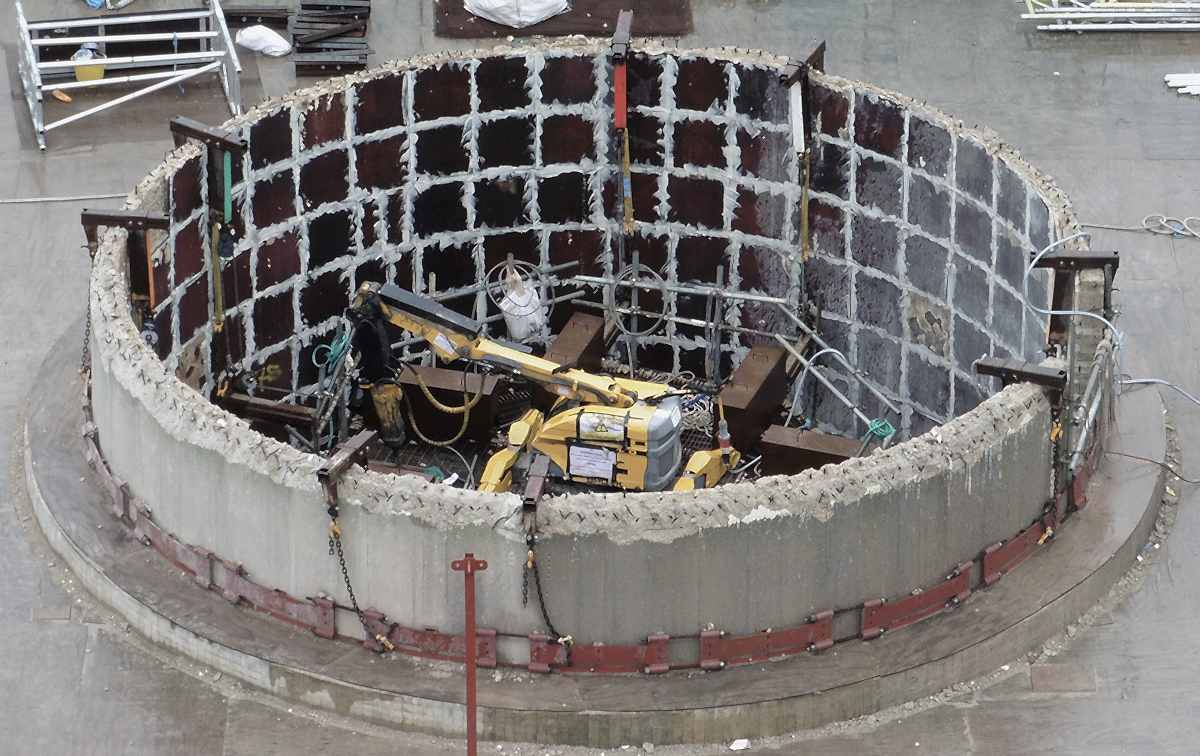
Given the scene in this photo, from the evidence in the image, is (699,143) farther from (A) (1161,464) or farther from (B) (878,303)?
(A) (1161,464)

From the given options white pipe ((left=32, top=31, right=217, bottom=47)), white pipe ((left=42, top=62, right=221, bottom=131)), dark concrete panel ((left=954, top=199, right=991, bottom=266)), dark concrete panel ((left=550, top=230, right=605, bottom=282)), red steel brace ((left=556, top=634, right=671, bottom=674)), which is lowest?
red steel brace ((left=556, top=634, right=671, bottom=674))

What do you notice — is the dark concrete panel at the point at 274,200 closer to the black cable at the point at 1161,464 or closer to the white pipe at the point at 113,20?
the white pipe at the point at 113,20

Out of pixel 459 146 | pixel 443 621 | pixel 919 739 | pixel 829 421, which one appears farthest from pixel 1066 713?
pixel 459 146

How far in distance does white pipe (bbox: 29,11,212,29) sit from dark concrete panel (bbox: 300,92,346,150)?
5.78 m

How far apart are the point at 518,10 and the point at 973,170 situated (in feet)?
29.3

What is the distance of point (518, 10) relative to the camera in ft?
124

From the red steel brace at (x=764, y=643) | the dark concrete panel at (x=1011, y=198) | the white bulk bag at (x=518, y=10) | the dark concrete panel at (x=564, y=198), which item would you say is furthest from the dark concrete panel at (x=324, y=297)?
the red steel brace at (x=764, y=643)

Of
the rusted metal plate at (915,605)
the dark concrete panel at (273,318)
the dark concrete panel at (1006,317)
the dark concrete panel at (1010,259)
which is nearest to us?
the rusted metal plate at (915,605)

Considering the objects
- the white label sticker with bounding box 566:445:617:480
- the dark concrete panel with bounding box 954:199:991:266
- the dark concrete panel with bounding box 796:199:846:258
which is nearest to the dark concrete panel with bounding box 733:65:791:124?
the dark concrete panel with bounding box 796:199:846:258

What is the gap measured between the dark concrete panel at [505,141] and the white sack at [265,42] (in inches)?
213

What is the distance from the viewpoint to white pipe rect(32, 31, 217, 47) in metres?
36.1

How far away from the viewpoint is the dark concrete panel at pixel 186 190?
29625 millimetres

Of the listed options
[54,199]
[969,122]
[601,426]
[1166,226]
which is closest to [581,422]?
[601,426]

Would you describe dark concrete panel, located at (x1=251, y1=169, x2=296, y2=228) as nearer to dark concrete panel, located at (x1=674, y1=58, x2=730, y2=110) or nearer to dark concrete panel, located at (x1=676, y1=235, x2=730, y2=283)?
dark concrete panel, located at (x1=674, y1=58, x2=730, y2=110)
